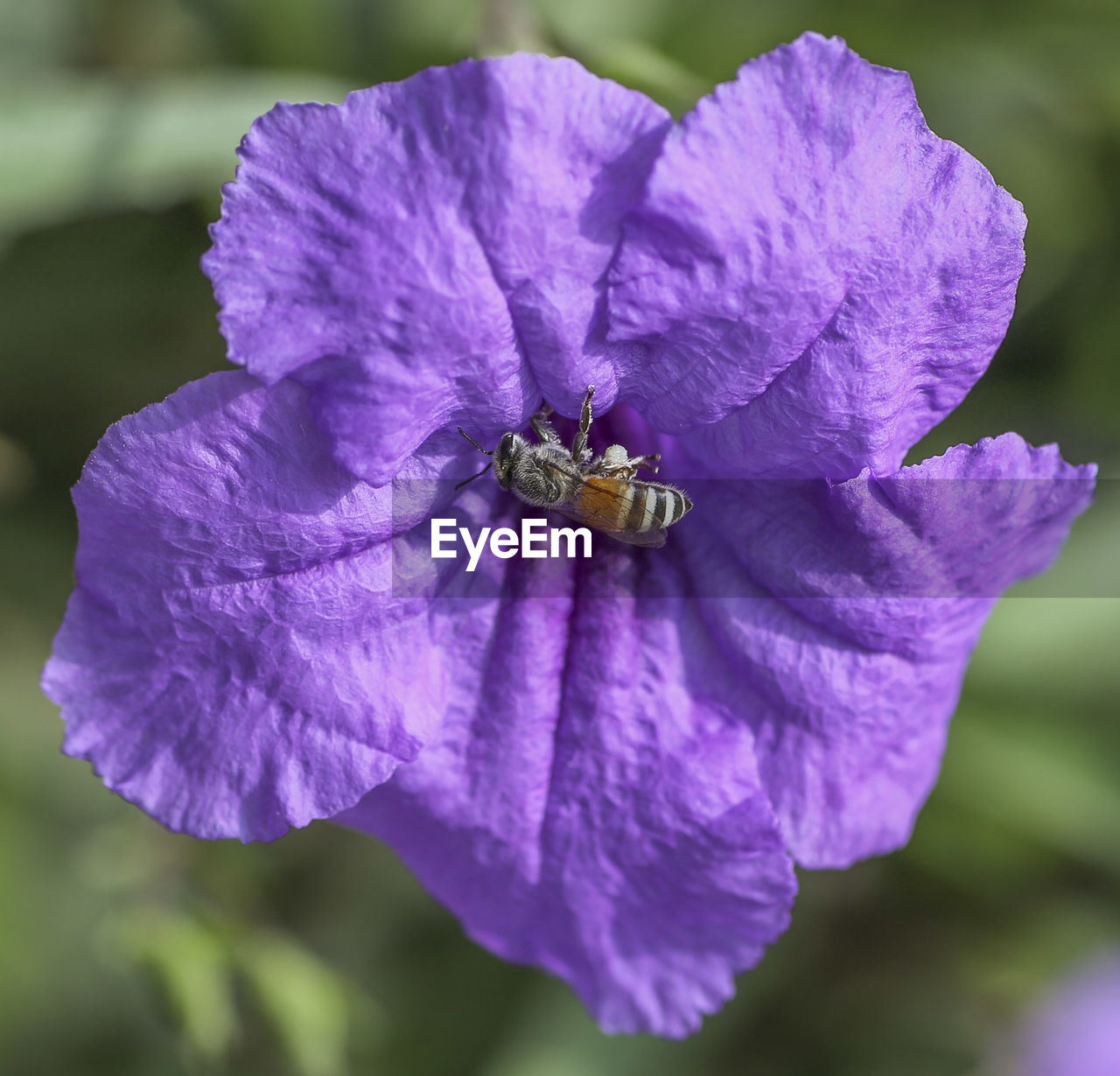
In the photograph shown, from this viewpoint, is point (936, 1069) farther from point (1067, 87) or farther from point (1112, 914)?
point (1067, 87)

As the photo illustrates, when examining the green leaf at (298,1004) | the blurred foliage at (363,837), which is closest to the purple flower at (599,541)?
the green leaf at (298,1004)

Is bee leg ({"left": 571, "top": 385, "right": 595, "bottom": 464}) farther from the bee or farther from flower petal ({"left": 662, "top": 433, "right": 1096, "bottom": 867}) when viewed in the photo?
flower petal ({"left": 662, "top": 433, "right": 1096, "bottom": 867})

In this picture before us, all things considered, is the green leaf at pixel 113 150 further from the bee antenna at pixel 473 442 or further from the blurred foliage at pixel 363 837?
the bee antenna at pixel 473 442

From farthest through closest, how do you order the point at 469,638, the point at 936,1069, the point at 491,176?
1. the point at 936,1069
2. the point at 469,638
3. the point at 491,176

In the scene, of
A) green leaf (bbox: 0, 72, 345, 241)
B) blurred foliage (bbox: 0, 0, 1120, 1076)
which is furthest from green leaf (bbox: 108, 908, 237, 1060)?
green leaf (bbox: 0, 72, 345, 241)

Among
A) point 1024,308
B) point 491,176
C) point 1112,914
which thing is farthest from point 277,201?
point 1112,914

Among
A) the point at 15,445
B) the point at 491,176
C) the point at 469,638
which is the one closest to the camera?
the point at 491,176

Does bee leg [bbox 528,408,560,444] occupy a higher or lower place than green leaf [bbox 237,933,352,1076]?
higher

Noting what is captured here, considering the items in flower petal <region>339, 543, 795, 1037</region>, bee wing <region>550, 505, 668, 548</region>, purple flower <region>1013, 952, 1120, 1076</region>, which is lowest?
purple flower <region>1013, 952, 1120, 1076</region>
